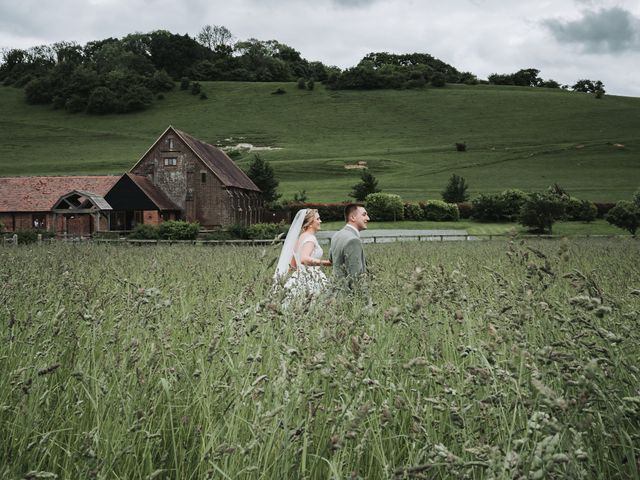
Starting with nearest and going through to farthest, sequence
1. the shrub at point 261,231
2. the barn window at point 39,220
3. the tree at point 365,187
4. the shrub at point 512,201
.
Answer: the shrub at point 261,231
the barn window at point 39,220
the shrub at point 512,201
the tree at point 365,187

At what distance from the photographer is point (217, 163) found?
60.9 m

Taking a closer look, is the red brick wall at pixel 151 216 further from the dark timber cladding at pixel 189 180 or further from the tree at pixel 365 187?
the tree at pixel 365 187

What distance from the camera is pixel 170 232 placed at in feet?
140

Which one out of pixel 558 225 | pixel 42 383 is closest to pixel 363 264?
pixel 42 383

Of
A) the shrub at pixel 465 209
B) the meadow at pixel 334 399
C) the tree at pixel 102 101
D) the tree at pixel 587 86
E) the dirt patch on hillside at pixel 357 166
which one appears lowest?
the shrub at pixel 465 209

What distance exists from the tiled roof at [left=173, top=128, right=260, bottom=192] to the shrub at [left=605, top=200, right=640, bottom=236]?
1283 inches

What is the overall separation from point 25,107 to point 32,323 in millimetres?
132615

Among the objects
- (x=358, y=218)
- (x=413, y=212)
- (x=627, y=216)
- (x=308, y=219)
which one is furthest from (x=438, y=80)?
(x=358, y=218)

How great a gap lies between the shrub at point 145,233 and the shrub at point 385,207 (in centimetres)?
2388

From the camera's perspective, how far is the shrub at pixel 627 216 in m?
41.7

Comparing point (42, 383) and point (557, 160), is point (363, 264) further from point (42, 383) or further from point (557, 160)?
point (557, 160)

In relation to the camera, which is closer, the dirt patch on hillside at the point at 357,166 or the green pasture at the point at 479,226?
the green pasture at the point at 479,226

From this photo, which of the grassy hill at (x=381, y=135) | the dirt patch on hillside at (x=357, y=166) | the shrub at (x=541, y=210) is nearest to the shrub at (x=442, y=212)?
the grassy hill at (x=381, y=135)

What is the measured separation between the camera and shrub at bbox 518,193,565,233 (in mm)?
42594
